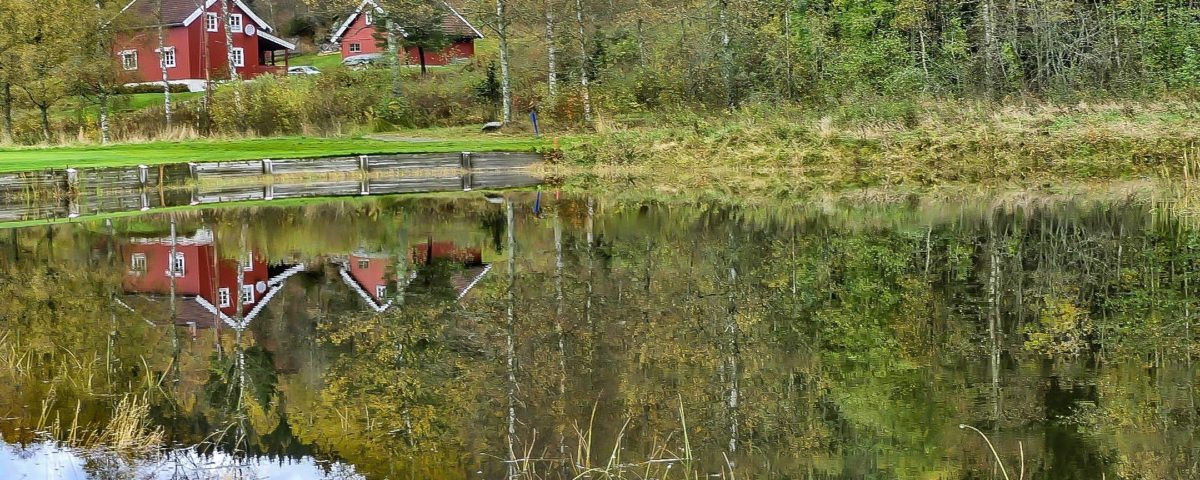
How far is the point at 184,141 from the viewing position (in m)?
40.0

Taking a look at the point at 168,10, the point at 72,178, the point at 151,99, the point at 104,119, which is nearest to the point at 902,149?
the point at 72,178

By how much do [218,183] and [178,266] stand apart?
51.1ft

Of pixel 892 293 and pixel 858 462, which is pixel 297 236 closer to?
pixel 892 293

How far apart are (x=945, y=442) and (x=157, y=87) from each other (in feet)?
187

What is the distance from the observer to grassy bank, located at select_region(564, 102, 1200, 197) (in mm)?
28781

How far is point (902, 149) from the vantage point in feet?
102

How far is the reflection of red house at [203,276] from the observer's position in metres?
14.2

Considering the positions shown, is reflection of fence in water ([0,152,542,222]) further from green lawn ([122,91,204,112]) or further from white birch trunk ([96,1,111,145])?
green lawn ([122,91,204,112])

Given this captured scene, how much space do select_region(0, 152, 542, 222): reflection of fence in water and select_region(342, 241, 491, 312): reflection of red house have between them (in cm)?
1041

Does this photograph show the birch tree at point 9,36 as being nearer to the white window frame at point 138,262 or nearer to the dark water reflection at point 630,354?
the dark water reflection at point 630,354

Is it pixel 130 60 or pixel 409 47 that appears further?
pixel 130 60

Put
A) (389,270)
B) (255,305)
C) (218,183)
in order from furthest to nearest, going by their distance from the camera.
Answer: (218,183)
(389,270)
(255,305)

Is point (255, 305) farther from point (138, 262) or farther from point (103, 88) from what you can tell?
point (103, 88)

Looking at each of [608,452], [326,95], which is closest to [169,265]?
[608,452]
